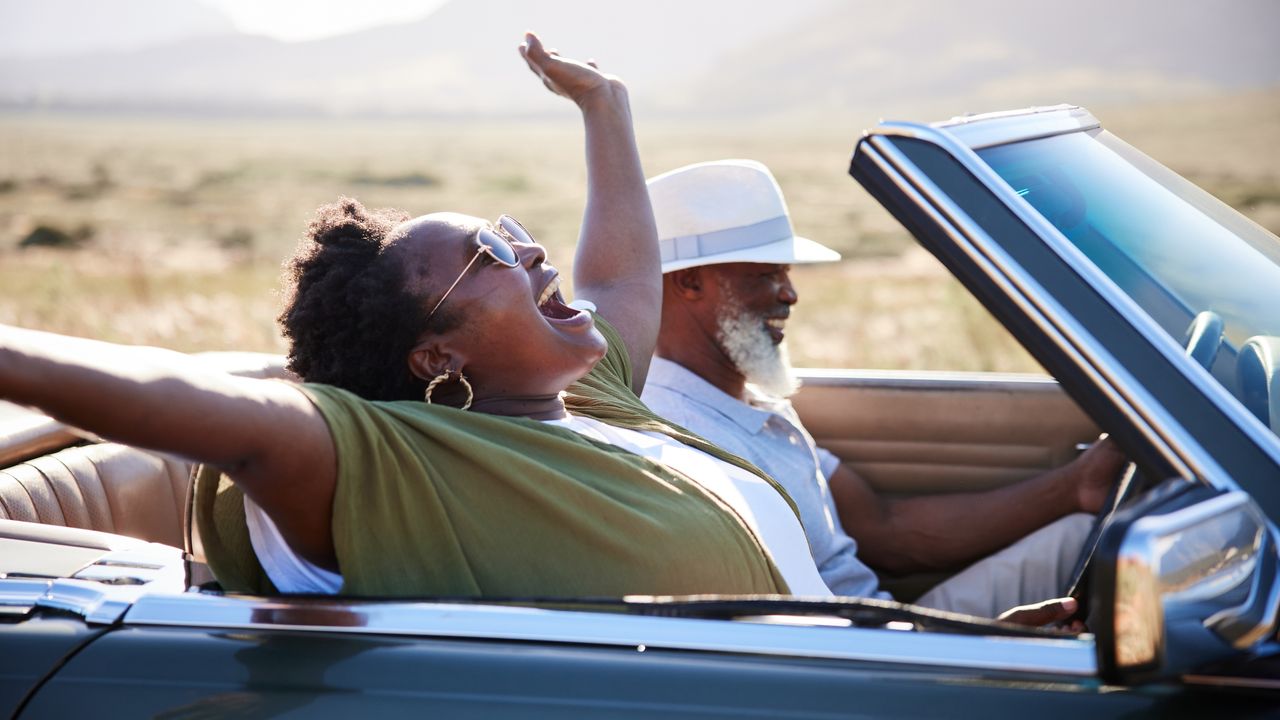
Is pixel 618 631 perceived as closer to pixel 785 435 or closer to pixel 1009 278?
pixel 1009 278

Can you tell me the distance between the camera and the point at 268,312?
13305mm

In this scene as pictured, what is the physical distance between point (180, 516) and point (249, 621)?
1312 mm

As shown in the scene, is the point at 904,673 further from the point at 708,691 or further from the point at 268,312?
the point at 268,312

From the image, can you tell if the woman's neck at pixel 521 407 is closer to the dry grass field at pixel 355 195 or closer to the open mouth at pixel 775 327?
the dry grass field at pixel 355 195

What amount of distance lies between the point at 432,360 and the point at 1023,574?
72.4 inches

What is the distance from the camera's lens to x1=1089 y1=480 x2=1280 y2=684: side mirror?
1.25m

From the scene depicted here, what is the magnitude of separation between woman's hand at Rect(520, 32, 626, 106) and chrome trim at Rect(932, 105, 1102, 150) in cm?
121

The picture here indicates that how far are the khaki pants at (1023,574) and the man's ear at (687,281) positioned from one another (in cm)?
108

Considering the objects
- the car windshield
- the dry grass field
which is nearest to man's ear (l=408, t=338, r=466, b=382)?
the dry grass field

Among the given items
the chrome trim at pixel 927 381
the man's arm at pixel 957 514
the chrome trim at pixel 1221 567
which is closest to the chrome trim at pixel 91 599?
the chrome trim at pixel 1221 567

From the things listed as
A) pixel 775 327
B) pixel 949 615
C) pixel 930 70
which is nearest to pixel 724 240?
pixel 775 327

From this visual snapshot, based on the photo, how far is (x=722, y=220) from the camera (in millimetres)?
3713

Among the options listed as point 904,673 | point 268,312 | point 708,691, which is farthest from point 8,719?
point 268,312

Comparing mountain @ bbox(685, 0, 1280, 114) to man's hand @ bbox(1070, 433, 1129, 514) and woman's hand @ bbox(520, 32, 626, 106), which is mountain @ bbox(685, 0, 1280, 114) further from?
woman's hand @ bbox(520, 32, 626, 106)
